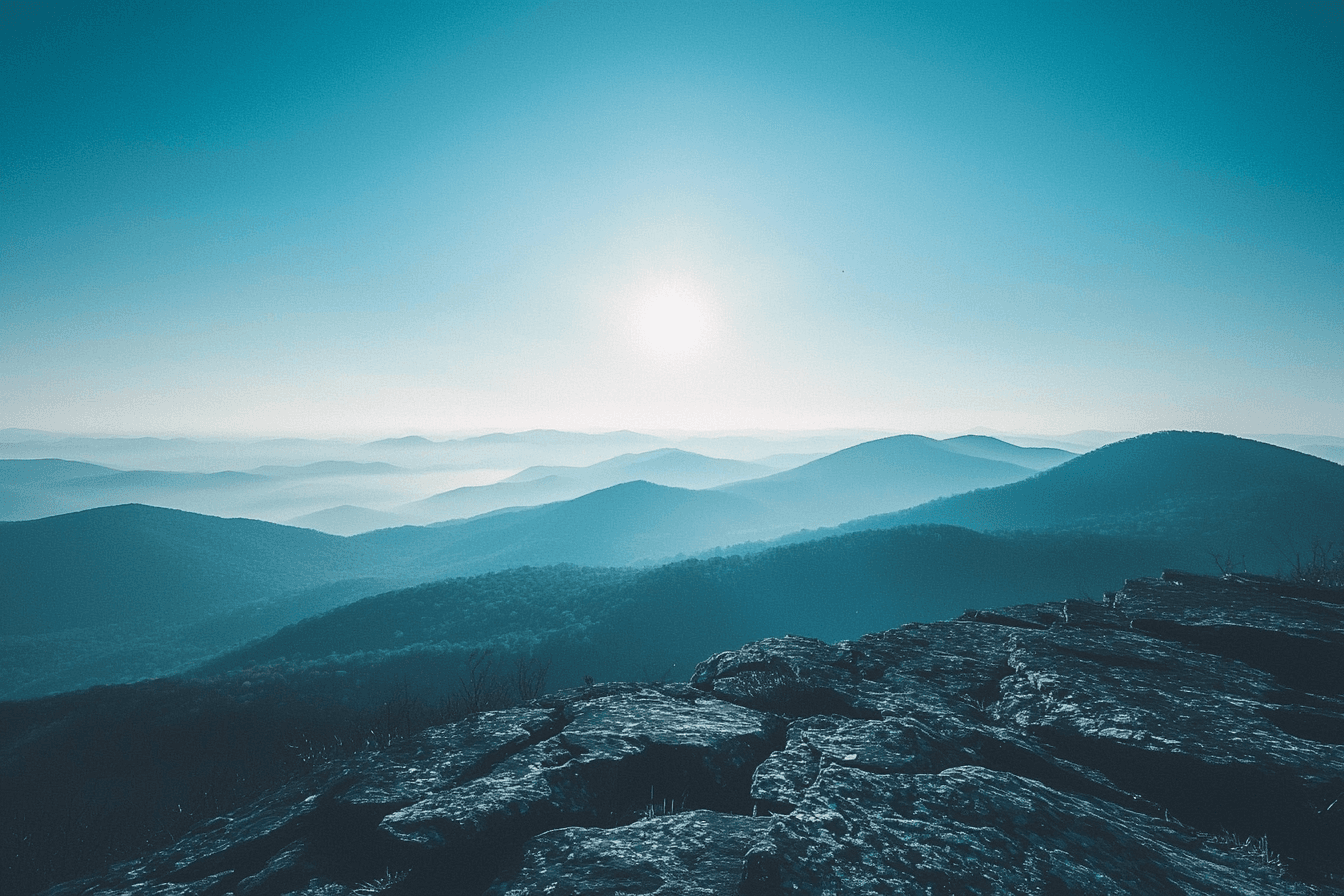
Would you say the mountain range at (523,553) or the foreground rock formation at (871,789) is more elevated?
the foreground rock formation at (871,789)

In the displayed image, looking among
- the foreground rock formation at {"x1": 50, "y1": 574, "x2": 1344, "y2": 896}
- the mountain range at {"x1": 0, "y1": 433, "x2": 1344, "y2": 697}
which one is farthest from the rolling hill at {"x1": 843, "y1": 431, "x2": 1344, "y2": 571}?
the foreground rock formation at {"x1": 50, "y1": 574, "x2": 1344, "y2": 896}

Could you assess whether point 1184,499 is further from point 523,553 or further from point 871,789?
point 523,553

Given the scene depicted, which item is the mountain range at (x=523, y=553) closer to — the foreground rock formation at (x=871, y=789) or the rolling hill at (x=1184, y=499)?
the rolling hill at (x=1184, y=499)

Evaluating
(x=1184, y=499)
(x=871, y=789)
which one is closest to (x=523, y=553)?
(x=1184, y=499)

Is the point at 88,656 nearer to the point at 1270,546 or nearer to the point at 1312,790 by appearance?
the point at 1312,790

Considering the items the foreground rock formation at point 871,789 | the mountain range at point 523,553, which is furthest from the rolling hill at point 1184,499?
the foreground rock formation at point 871,789

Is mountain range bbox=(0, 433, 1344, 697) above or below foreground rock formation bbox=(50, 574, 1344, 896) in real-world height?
below

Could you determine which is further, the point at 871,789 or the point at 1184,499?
the point at 1184,499

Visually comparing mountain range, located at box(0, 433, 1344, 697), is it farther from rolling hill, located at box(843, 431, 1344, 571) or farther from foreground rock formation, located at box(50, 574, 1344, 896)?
foreground rock formation, located at box(50, 574, 1344, 896)
